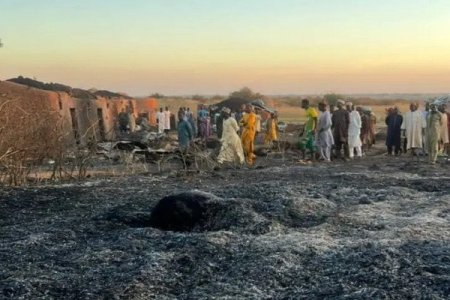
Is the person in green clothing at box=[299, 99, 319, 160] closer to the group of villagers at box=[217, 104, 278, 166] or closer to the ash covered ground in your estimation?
the group of villagers at box=[217, 104, 278, 166]

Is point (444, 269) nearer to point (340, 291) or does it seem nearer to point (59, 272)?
point (340, 291)

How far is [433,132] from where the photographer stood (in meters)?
15.9

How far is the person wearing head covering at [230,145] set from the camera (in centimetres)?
1573

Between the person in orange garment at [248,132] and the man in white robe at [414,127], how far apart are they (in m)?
5.33

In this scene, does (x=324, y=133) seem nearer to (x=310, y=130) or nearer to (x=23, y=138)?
(x=310, y=130)

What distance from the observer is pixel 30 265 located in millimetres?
6168

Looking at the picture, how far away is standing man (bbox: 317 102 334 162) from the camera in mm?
16781

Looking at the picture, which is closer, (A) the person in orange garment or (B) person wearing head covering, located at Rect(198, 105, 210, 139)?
(A) the person in orange garment

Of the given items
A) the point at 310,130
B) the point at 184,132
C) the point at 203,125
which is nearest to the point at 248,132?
the point at 310,130

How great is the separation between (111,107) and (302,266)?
2527 cm

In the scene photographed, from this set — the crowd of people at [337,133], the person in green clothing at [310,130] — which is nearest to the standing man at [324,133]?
the crowd of people at [337,133]

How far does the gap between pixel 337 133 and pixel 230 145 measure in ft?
11.1

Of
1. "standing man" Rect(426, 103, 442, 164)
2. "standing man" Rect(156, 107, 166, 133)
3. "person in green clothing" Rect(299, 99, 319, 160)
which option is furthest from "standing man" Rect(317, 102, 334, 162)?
"standing man" Rect(156, 107, 166, 133)

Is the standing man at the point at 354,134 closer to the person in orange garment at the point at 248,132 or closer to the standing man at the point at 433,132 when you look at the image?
the standing man at the point at 433,132
